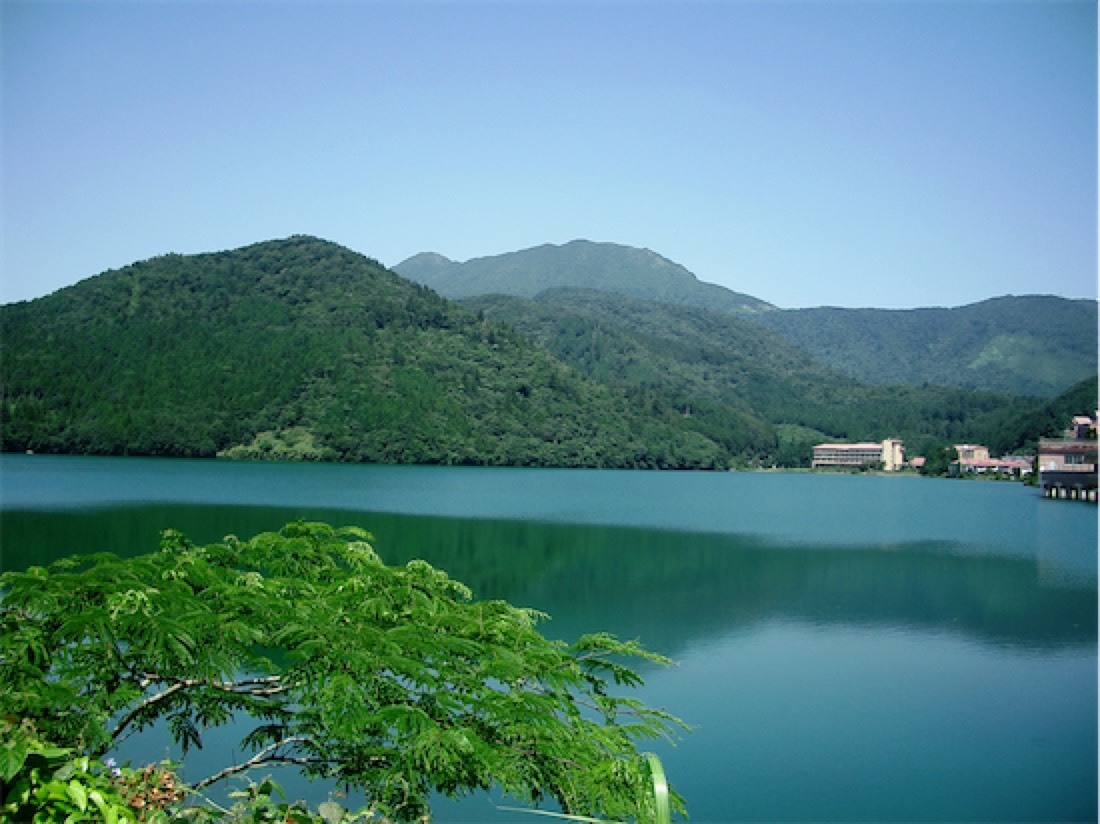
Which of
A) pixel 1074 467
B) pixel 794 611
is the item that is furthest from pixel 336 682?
pixel 1074 467

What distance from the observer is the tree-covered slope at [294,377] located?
67.2m

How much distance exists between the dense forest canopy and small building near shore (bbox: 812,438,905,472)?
2314 millimetres

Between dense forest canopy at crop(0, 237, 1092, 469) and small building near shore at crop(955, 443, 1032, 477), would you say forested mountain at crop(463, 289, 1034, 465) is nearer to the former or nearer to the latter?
dense forest canopy at crop(0, 237, 1092, 469)

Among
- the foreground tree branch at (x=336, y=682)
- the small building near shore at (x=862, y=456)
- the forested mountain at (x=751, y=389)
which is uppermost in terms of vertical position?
the forested mountain at (x=751, y=389)

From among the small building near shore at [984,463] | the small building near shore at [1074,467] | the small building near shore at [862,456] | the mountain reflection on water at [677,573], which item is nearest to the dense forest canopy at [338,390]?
the small building near shore at [862,456]

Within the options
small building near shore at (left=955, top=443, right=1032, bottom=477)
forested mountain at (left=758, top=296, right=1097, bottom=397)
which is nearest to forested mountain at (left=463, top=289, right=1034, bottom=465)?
small building near shore at (left=955, top=443, right=1032, bottom=477)

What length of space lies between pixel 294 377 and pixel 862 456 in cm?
6428

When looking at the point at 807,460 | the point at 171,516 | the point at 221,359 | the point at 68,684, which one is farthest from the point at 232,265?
the point at 68,684

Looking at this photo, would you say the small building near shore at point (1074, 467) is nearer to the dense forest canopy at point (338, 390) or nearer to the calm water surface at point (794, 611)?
the calm water surface at point (794, 611)

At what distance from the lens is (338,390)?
2943 inches

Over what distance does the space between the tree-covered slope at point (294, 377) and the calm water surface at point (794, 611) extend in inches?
1005

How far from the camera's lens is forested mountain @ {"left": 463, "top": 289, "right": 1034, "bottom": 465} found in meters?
107

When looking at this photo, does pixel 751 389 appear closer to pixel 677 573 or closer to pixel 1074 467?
pixel 1074 467

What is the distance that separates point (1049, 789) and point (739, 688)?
3786 millimetres
